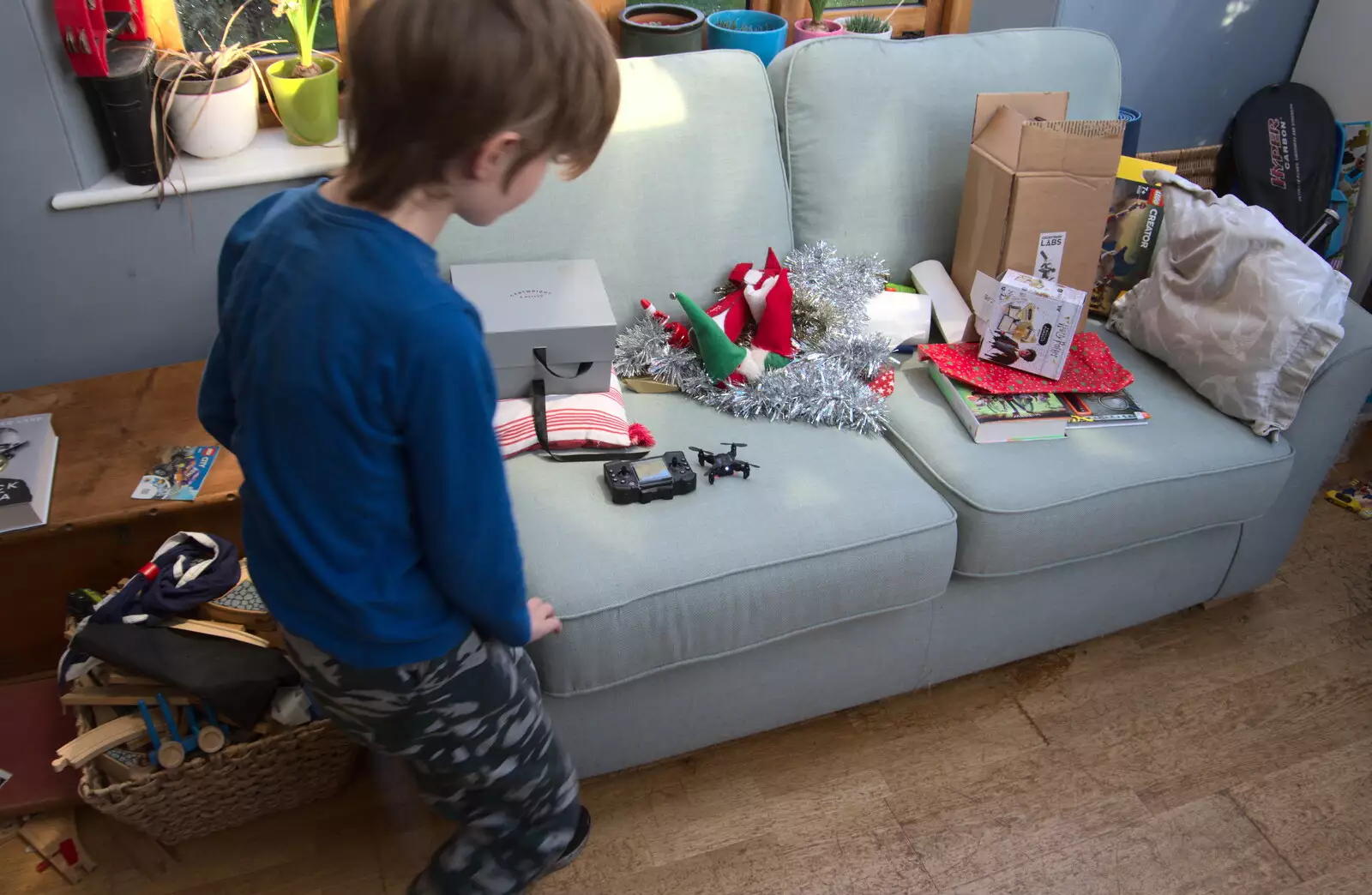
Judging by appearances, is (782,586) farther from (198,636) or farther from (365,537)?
(198,636)

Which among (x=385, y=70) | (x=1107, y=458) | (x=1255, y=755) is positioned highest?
(x=385, y=70)

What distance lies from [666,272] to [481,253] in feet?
1.08

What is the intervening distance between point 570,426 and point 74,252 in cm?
91

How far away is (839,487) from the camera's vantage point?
1.45m

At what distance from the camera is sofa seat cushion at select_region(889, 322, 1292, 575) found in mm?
1470

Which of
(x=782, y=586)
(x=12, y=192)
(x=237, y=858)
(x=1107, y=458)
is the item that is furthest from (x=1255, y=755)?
(x=12, y=192)

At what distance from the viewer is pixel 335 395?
0.80 m

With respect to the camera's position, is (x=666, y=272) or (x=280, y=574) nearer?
(x=280, y=574)

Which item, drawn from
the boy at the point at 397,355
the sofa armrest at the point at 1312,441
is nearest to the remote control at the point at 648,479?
the boy at the point at 397,355

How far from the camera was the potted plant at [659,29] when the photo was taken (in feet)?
6.32

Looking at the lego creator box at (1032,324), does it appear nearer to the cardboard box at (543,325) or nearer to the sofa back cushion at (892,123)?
the sofa back cushion at (892,123)

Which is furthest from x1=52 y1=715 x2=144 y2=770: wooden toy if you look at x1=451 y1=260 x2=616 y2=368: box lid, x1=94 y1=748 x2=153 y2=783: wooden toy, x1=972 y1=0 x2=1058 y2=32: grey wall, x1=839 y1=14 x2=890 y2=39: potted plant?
x1=972 y1=0 x2=1058 y2=32: grey wall

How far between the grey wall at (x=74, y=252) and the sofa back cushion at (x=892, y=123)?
97 centimetres

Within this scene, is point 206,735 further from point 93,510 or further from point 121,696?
point 93,510
